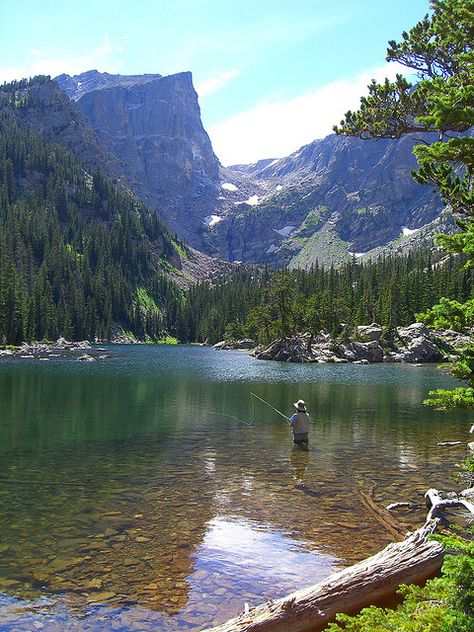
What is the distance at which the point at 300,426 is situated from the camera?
25812 mm

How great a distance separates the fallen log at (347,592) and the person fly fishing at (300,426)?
48.6 feet

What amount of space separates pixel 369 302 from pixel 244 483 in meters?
129

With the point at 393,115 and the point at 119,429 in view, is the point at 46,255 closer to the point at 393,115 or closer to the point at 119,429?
the point at 119,429

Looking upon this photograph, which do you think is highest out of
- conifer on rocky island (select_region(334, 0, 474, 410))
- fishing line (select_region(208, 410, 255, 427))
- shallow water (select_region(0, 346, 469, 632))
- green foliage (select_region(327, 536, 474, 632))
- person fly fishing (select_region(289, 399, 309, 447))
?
conifer on rocky island (select_region(334, 0, 474, 410))

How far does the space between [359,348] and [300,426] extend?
8375cm

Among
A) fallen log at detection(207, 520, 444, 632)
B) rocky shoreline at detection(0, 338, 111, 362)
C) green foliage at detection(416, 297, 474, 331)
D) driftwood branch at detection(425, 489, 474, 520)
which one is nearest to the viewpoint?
fallen log at detection(207, 520, 444, 632)

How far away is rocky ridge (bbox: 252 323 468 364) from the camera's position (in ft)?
342

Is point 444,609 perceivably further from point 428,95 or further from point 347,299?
point 347,299

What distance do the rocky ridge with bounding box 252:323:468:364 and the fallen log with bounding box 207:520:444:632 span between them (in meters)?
91.9

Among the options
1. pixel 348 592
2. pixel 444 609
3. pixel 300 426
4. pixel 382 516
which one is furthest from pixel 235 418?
pixel 444 609

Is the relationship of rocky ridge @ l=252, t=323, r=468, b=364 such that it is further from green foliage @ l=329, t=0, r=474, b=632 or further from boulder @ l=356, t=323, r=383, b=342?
green foliage @ l=329, t=0, r=474, b=632

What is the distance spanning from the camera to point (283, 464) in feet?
74.1

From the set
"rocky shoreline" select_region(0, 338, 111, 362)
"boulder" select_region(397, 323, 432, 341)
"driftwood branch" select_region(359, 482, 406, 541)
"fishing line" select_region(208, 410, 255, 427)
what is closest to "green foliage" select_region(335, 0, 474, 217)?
"driftwood branch" select_region(359, 482, 406, 541)

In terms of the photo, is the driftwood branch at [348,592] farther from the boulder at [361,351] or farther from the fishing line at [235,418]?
Result: the boulder at [361,351]
